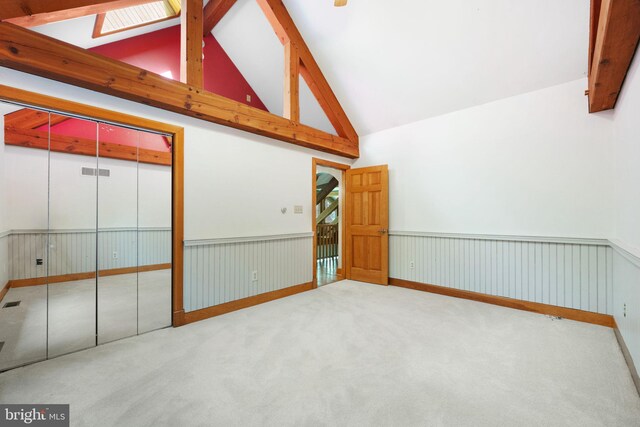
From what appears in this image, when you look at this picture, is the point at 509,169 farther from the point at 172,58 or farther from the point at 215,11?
the point at 172,58

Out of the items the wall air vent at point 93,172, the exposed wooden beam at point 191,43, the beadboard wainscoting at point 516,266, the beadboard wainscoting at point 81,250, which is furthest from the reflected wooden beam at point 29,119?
the beadboard wainscoting at point 516,266

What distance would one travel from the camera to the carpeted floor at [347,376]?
57.9 inches

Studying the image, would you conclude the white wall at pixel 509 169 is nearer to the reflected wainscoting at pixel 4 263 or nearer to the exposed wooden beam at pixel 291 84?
the exposed wooden beam at pixel 291 84

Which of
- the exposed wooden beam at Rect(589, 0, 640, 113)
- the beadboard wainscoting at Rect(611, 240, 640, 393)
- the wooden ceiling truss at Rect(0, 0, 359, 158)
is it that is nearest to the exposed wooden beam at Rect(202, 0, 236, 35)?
the wooden ceiling truss at Rect(0, 0, 359, 158)

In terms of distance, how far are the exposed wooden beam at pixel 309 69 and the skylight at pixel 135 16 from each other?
1.44 m

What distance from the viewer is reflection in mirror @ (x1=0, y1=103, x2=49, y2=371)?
202 centimetres

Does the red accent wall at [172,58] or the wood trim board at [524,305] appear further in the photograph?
the red accent wall at [172,58]

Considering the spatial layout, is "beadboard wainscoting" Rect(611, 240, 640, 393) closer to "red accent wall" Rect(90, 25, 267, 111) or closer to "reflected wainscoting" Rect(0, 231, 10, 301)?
"reflected wainscoting" Rect(0, 231, 10, 301)

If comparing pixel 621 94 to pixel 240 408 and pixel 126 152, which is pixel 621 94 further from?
pixel 126 152

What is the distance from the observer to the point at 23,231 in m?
2.08

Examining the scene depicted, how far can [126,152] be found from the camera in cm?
249

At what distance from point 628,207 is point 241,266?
362 centimetres

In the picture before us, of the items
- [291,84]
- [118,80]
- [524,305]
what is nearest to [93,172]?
[118,80]

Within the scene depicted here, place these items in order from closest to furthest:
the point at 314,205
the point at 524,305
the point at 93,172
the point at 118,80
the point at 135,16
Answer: the point at 118,80 < the point at 93,172 < the point at 524,305 < the point at 135,16 < the point at 314,205
